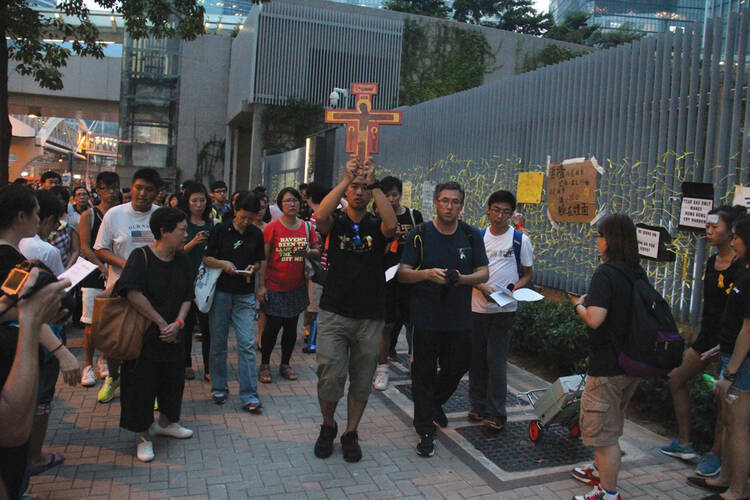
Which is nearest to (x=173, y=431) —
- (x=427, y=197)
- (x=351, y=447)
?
(x=351, y=447)

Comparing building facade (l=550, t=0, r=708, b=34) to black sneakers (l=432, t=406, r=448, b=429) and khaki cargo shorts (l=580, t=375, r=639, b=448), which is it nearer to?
black sneakers (l=432, t=406, r=448, b=429)

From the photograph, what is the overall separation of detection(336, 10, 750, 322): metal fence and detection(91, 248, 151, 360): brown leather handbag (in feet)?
16.0

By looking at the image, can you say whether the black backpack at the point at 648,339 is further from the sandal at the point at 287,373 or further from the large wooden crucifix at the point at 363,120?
the sandal at the point at 287,373

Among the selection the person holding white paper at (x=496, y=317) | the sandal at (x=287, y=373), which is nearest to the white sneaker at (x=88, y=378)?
the sandal at (x=287, y=373)

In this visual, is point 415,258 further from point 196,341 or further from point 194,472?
point 196,341

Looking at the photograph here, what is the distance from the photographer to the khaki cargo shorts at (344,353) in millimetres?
4285

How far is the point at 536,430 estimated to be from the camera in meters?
4.58

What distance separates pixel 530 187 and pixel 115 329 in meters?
5.62

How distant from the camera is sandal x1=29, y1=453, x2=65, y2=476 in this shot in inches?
149

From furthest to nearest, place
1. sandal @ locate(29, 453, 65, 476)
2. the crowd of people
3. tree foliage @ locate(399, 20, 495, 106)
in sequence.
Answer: tree foliage @ locate(399, 20, 495, 106) < sandal @ locate(29, 453, 65, 476) < the crowd of people

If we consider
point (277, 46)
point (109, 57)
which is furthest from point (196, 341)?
point (109, 57)

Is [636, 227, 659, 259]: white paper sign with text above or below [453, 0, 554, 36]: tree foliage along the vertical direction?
below

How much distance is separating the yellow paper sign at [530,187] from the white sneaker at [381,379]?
10.5 ft

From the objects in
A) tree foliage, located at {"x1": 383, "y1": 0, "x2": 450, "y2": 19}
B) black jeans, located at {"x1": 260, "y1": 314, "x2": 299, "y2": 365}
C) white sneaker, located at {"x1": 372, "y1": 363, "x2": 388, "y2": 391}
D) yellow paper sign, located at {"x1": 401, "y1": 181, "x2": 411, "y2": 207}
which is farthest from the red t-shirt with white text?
tree foliage, located at {"x1": 383, "y1": 0, "x2": 450, "y2": 19}
